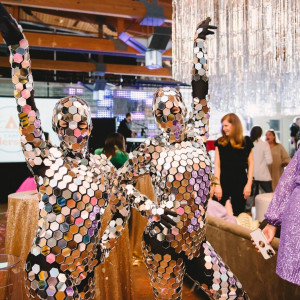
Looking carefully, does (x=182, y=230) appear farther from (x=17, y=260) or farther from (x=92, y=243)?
(x=17, y=260)

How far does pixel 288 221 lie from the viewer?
4.87 ft

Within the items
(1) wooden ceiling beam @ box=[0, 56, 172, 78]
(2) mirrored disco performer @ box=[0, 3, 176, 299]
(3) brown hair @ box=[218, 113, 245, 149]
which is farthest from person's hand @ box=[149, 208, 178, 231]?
(1) wooden ceiling beam @ box=[0, 56, 172, 78]

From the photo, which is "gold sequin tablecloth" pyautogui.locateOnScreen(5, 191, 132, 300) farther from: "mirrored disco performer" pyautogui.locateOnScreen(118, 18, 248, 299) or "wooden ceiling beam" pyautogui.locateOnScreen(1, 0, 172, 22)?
"wooden ceiling beam" pyautogui.locateOnScreen(1, 0, 172, 22)

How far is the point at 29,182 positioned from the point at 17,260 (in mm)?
1282

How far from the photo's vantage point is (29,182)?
10.7 ft

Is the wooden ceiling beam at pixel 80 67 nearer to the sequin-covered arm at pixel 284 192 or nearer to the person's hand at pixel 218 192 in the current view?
the person's hand at pixel 218 192

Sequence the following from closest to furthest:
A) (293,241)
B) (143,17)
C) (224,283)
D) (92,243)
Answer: (293,241)
(92,243)
(224,283)
(143,17)

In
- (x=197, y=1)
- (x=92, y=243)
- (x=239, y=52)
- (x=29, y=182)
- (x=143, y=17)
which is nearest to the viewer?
(x=92, y=243)

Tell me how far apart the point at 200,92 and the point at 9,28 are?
91 centimetres

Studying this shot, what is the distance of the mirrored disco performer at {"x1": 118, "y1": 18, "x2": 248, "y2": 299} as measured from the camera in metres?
1.70

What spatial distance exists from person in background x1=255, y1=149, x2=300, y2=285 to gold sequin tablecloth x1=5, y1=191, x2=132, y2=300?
109cm

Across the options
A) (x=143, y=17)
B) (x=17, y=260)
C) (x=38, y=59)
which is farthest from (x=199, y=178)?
(x=38, y=59)

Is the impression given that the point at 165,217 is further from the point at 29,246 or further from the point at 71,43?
the point at 71,43

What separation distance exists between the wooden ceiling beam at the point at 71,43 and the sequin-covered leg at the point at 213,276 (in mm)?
4790
